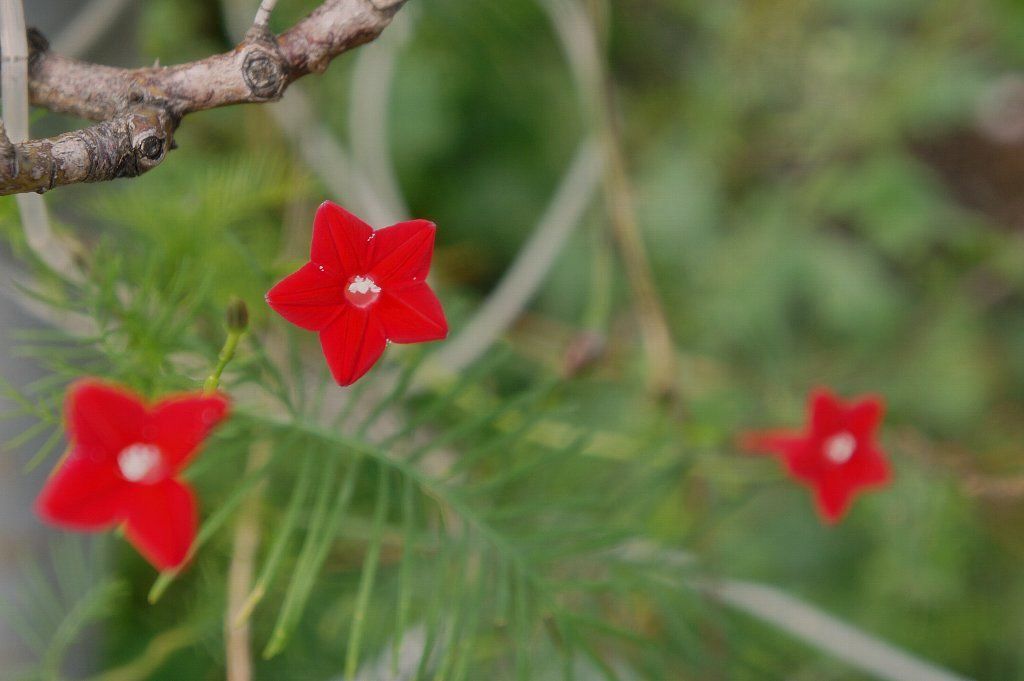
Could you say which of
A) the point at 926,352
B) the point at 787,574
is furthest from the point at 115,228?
the point at 926,352

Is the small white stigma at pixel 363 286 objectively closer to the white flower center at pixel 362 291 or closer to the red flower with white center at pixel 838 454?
the white flower center at pixel 362 291

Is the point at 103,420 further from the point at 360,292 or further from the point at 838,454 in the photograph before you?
the point at 838,454

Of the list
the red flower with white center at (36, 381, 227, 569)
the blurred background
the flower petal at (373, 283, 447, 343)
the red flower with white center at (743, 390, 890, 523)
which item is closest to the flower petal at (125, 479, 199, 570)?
the red flower with white center at (36, 381, 227, 569)

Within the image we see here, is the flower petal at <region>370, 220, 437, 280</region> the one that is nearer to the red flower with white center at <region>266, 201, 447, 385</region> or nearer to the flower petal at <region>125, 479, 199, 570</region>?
the red flower with white center at <region>266, 201, 447, 385</region>

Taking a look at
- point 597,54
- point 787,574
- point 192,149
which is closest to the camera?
point 597,54

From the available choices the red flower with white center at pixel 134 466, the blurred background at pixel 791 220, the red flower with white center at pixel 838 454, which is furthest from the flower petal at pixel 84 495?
the blurred background at pixel 791 220

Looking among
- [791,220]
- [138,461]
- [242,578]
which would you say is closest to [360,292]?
[138,461]

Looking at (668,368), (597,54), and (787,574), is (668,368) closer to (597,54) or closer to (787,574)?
(597,54)
